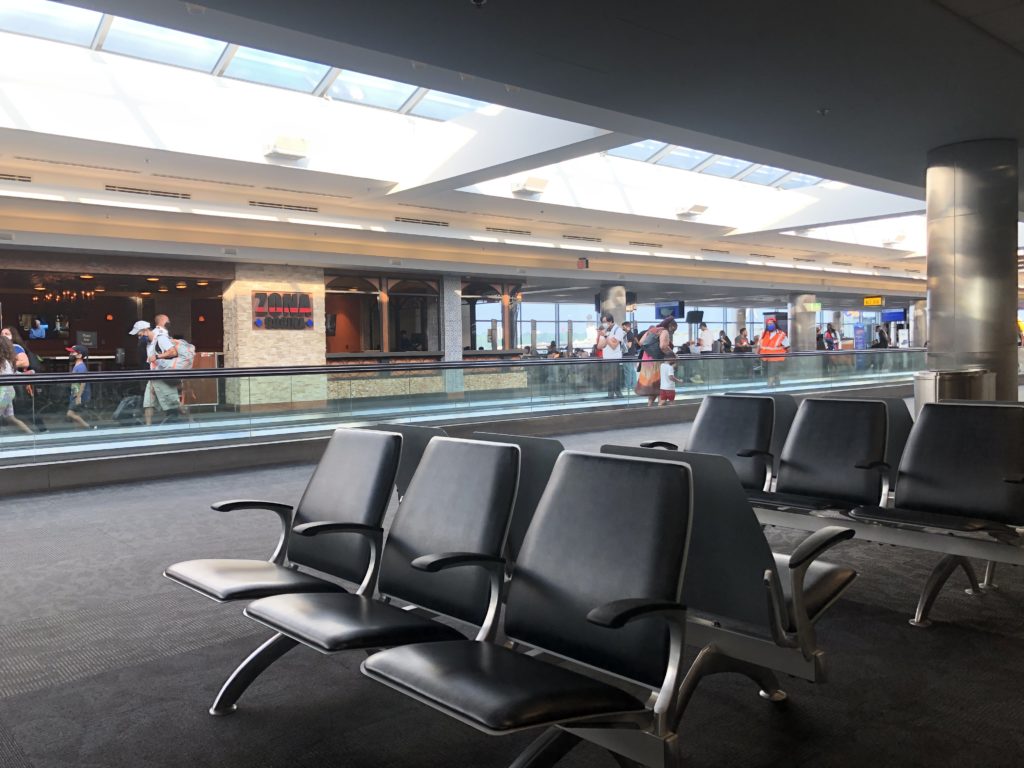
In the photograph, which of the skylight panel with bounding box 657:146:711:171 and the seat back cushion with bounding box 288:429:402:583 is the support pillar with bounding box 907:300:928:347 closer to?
the skylight panel with bounding box 657:146:711:171

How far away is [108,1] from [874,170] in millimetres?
7984

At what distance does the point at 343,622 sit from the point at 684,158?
15.8m

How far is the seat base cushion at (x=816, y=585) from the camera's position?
279 cm

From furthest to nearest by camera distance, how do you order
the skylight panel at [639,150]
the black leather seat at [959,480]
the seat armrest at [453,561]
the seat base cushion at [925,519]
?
the skylight panel at [639,150] → the black leather seat at [959,480] → the seat base cushion at [925,519] → the seat armrest at [453,561]

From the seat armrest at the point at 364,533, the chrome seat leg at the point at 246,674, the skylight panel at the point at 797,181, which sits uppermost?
the skylight panel at the point at 797,181

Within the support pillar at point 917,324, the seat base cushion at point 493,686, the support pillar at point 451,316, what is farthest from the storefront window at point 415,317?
the support pillar at point 917,324

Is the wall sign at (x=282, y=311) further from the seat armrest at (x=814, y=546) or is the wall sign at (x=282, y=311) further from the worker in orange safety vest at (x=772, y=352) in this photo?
the seat armrest at (x=814, y=546)

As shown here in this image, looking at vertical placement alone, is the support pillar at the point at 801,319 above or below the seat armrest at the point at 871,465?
above

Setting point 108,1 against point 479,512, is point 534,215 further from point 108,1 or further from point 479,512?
point 479,512

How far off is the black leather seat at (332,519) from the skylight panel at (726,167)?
14.7m

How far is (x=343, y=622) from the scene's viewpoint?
101 inches

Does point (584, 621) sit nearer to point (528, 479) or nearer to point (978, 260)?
point (528, 479)

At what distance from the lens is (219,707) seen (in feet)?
9.60

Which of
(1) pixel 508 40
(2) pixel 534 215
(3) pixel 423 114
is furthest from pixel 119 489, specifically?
(2) pixel 534 215
